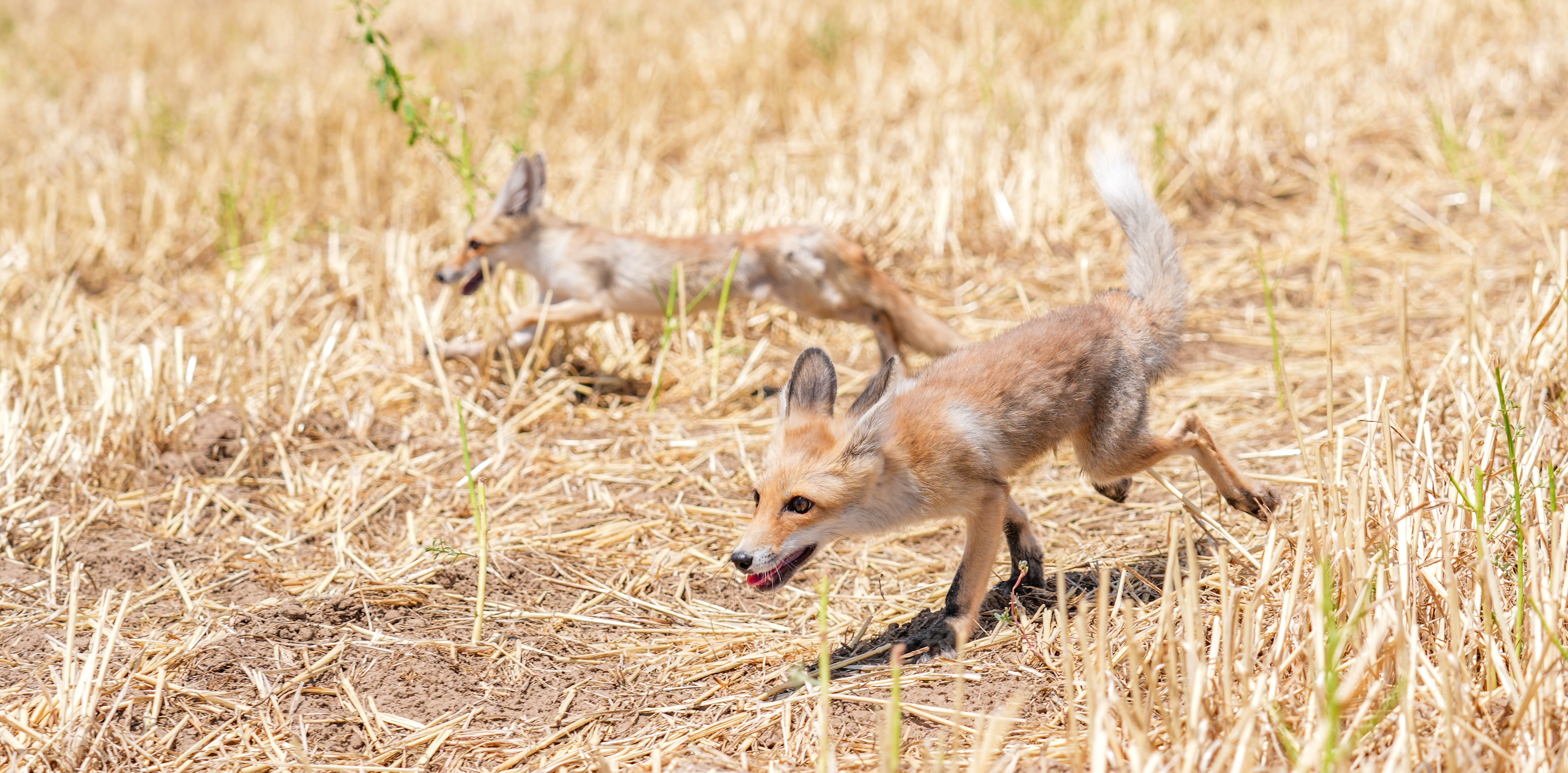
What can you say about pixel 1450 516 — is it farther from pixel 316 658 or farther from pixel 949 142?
pixel 949 142

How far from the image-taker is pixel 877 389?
4.10m

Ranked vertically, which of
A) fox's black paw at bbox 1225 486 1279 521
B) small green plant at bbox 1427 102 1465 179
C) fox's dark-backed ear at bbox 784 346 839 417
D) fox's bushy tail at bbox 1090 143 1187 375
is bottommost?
fox's black paw at bbox 1225 486 1279 521

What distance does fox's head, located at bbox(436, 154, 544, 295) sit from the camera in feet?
24.8

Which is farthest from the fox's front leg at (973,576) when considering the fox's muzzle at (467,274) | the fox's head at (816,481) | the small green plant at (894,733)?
the fox's muzzle at (467,274)

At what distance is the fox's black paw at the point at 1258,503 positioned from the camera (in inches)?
187

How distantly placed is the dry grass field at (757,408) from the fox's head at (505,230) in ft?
0.76

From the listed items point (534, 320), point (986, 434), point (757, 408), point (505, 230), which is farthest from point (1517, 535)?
point (505, 230)

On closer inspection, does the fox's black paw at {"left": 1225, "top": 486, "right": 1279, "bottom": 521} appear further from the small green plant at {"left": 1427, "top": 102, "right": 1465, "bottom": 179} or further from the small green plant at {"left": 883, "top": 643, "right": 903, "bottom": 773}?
the small green plant at {"left": 1427, "top": 102, "right": 1465, "bottom": 179}

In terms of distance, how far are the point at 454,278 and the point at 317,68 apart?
24.1 ft

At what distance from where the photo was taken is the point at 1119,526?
5.14 metres

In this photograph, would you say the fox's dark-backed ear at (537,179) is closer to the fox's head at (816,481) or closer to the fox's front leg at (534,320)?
the fox's front leg at (534,320)

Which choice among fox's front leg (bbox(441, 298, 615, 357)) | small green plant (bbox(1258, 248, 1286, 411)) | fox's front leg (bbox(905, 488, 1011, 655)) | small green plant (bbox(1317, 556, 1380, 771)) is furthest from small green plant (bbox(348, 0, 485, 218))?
small green plant (bbox(1317, 556, 1380, 771))

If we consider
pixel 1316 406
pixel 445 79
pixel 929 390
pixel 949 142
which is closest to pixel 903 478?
pixel 929 390

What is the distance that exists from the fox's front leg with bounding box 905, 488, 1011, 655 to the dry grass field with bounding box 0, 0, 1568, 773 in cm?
15
